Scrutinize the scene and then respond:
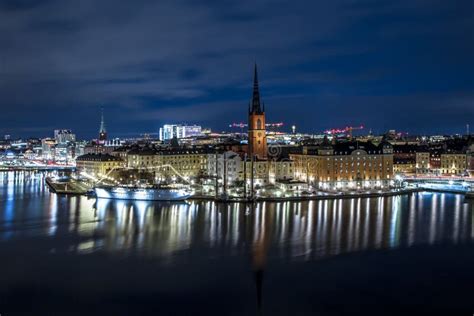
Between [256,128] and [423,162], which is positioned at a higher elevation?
[256,128]

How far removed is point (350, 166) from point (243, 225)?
7.24 metres

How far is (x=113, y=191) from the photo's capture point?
15383 mm

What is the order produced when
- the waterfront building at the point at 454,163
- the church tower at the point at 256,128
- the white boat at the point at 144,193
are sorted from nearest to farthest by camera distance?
the white boat at the point at 144,193 < the church tower at the point at 256,128 < the waterfront building at the point at 454,163

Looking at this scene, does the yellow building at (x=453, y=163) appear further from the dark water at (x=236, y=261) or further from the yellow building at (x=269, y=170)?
the dark water at (x=236, y=261)

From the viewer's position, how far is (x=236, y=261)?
319 inches

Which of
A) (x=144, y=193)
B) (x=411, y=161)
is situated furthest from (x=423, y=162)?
(x=144, y=193)

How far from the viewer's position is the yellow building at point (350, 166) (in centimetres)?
1686

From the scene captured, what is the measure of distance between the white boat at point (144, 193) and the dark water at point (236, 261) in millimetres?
1514

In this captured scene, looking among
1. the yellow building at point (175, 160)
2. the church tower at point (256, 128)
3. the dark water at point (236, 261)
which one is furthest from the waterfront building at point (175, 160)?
the dark water at point (236, 261)

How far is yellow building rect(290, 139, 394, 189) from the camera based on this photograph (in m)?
16.9

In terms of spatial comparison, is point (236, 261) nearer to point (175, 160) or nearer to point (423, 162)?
point (175, 160)

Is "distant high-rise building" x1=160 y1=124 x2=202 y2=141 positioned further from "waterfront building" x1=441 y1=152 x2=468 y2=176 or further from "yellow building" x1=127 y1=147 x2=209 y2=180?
"waterfront building" x1=441 y1=152 x2=468 y2=176

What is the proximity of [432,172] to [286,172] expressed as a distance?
793 cm

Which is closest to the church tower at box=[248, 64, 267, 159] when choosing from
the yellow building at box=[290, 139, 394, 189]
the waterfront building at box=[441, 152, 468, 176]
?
the yellow building at box=[290, 139, 394, 189]
